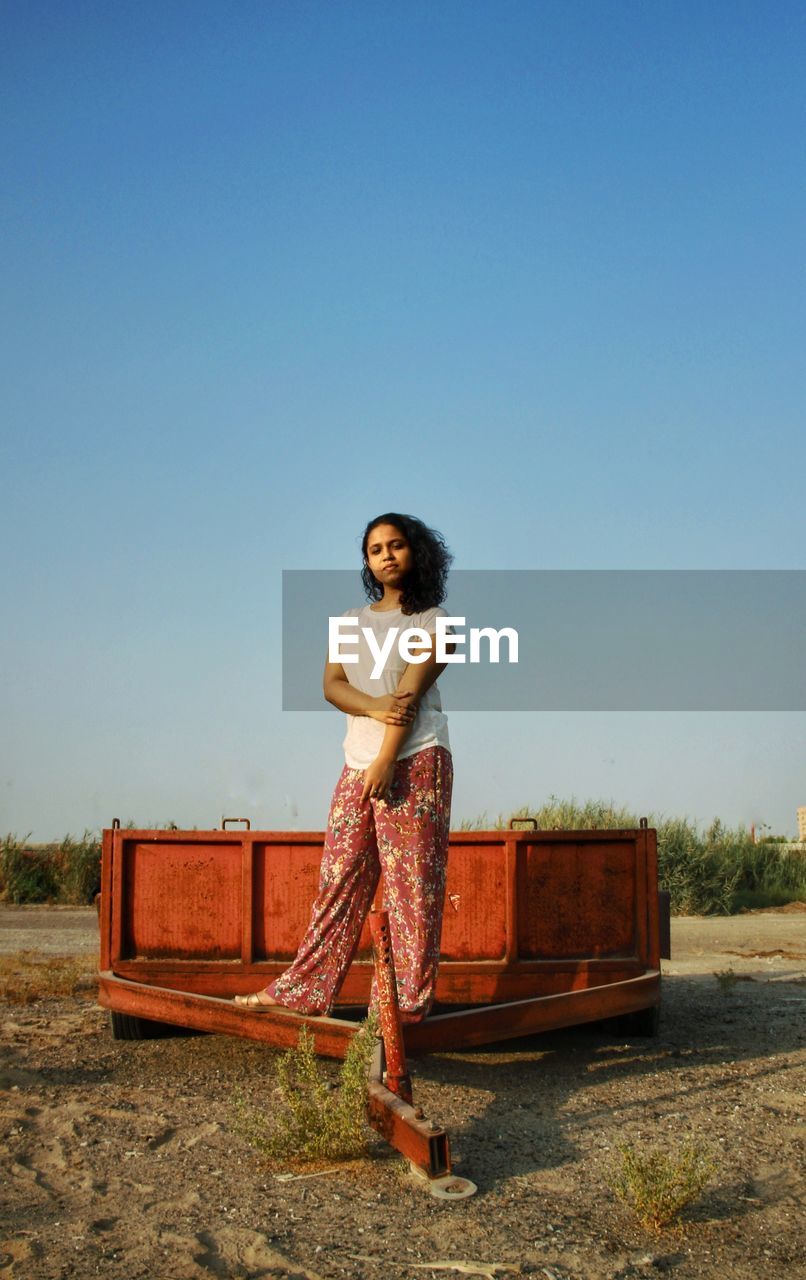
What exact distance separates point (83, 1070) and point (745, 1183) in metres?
3.49

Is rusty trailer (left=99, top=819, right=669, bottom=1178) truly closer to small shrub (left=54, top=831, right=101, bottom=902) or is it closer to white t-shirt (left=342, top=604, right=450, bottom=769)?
white t-shirt (left=342, top=604, right=450, bottom=769)

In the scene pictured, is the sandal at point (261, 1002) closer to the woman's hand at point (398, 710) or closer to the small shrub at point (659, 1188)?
the woman's hand at point (398, 710)

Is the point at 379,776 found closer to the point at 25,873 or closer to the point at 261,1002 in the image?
the point at 261,1002

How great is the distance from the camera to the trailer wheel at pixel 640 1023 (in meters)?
7.00

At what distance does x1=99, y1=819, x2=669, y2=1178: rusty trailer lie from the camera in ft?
21.1

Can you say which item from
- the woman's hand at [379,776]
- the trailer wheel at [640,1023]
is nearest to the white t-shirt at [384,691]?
the woman's hand at [379,776]

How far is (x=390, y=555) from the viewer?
5.21m

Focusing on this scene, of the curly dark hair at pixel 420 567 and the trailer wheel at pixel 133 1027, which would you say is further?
the trailer wheel at pixel 133 1027

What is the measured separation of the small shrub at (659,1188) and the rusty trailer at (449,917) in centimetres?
233

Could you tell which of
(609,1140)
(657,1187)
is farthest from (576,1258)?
(609,1140)

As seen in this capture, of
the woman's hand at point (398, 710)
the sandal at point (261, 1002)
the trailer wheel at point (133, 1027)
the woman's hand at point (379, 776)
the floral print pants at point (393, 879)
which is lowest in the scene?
the trailer wheel at point (133, 1027)

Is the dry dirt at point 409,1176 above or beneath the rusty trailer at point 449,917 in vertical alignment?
beneath

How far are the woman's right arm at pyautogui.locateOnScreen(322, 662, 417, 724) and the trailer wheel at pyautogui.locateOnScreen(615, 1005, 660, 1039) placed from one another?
3.01 m

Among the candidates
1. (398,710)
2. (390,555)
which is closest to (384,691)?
(398,710)
